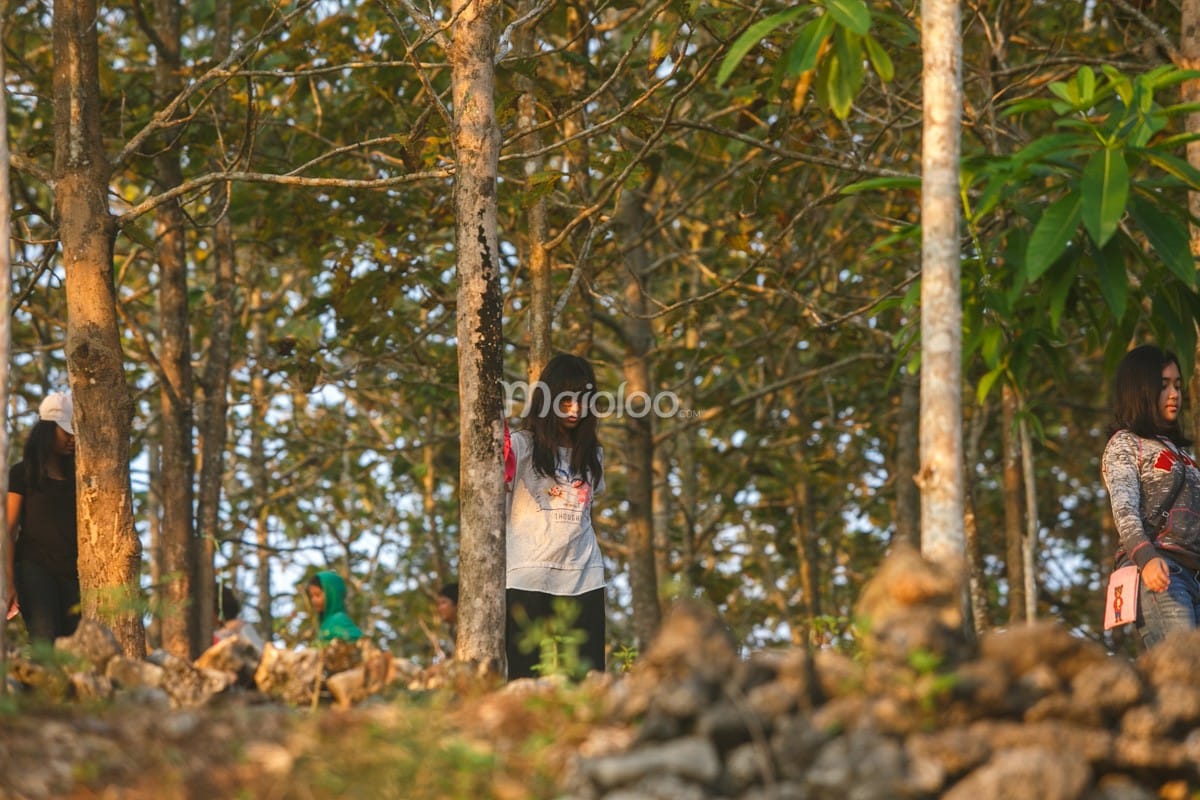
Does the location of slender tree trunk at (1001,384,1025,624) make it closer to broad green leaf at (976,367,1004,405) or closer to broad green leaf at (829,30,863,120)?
broad green leaf at (976,367,1004,405)

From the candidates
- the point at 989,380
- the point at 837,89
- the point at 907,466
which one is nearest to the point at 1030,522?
the point at 907,466

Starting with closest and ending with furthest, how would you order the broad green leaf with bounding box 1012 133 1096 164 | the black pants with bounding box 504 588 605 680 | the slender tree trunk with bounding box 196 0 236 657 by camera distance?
the broad green leaf with bounding box 1012 133 1096 164
the black pants with bounding box 504 588 605 680
the slender tree trunk with bounding box 196 0 236 657

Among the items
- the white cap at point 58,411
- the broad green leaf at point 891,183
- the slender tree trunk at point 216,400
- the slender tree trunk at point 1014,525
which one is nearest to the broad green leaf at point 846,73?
the broad green leaf at point 891,183

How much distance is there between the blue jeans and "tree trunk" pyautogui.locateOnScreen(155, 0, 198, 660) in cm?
557

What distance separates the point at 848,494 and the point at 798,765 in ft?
44.7

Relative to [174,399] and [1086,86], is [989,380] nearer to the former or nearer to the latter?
[1086,86]

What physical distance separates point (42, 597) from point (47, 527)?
327 mm

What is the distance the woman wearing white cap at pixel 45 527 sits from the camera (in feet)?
22.9

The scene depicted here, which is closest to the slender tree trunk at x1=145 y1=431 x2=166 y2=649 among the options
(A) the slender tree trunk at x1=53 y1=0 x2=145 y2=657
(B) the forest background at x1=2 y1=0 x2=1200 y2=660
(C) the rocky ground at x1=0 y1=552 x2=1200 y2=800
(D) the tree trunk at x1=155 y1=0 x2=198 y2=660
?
(B) the forest background at x1=2 y1=0 x2=1200 y2=660

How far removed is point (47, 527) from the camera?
23.0 ft

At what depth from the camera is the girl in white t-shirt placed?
641 cm

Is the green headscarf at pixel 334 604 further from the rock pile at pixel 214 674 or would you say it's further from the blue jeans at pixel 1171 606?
the blue jeans at pixel 1171 606

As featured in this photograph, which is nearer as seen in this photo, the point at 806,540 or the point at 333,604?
the point at 333,604

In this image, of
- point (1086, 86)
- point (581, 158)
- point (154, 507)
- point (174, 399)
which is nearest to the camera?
point (1086, 86)
